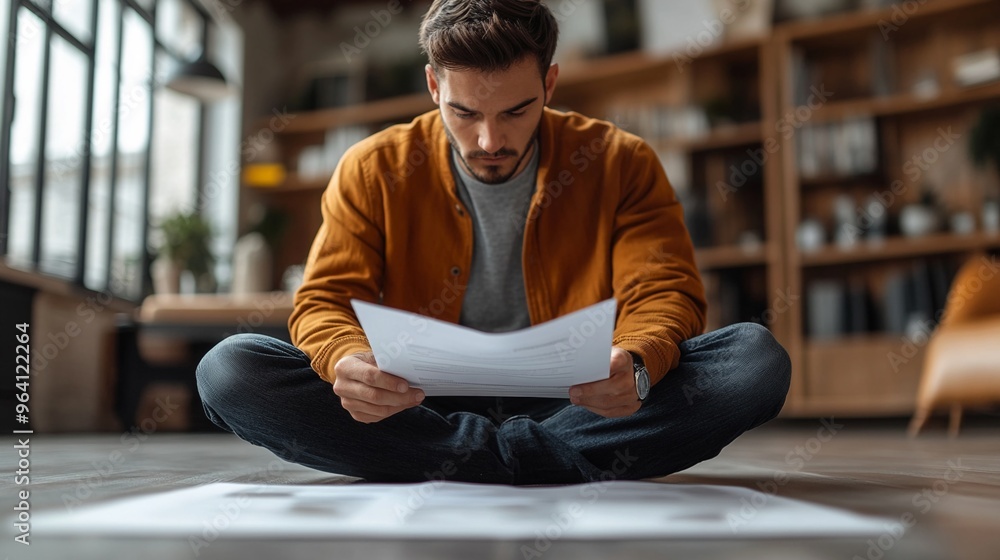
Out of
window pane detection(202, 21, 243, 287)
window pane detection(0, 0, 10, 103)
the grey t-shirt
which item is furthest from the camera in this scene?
window pane detection(202, 21, 243, 287)

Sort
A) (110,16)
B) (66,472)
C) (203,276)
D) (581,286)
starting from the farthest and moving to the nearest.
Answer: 1. (203,276)
2. (110,16)
3. (66,472)
4. (581,286)

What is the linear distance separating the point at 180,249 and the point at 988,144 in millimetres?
3853

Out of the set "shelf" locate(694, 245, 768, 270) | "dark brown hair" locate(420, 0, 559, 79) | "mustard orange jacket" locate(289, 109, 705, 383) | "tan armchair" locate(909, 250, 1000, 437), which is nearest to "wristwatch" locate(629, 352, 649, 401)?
"mustard orange jacket" locate(289, 109, 705, 383)

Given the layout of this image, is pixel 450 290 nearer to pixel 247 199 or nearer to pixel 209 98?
pixel 209 98

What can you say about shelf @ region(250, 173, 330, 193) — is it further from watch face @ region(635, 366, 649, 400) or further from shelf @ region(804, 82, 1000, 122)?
watch face @ region(635, 366, 649, 400)

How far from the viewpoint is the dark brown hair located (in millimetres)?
1302

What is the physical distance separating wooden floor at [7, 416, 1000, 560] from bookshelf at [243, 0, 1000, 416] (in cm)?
141

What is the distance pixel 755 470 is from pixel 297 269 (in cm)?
367

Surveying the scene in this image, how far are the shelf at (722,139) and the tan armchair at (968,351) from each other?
4.39ft

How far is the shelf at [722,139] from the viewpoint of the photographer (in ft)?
14.7

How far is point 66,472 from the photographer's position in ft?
5.32

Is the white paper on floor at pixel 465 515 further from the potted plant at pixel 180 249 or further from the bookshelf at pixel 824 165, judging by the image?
the potted plant at pixel 180 249

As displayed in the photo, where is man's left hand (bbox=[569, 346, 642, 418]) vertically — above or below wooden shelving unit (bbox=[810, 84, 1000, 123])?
below

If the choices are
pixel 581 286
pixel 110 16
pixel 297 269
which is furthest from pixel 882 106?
pixel 110 16
